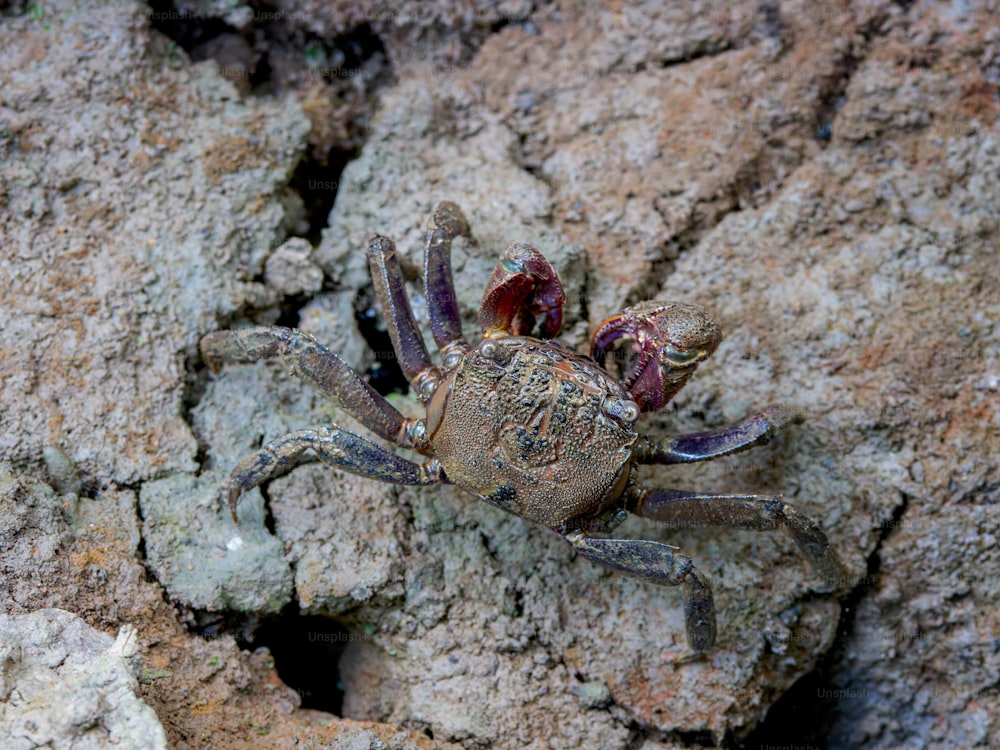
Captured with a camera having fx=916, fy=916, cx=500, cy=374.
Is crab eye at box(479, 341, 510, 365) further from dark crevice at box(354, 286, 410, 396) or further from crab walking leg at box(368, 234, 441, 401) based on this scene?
dark crevice at box(354, 286, 410, 396)

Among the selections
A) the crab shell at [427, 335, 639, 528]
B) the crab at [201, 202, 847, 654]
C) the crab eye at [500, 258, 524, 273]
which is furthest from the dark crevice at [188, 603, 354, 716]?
the crab eye at [500, 258, 524, 273]

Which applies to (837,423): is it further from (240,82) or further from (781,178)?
(240,82)

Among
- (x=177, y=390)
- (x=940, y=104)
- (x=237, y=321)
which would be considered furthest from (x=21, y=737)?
(x=940, y=104)

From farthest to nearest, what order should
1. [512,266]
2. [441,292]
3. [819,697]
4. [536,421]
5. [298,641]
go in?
[819,697] < [298,641] < [441,292] < [512,266] < [536,421]

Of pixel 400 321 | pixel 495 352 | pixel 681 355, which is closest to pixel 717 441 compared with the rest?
pixel 681 355

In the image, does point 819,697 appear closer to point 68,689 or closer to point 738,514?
point 738,514

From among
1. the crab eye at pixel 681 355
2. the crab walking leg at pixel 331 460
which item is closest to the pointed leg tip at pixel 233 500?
the crab walking leg at pixel 331 460

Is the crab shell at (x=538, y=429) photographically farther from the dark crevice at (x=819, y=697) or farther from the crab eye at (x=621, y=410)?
the dark crevice at (x=819, y=697)
